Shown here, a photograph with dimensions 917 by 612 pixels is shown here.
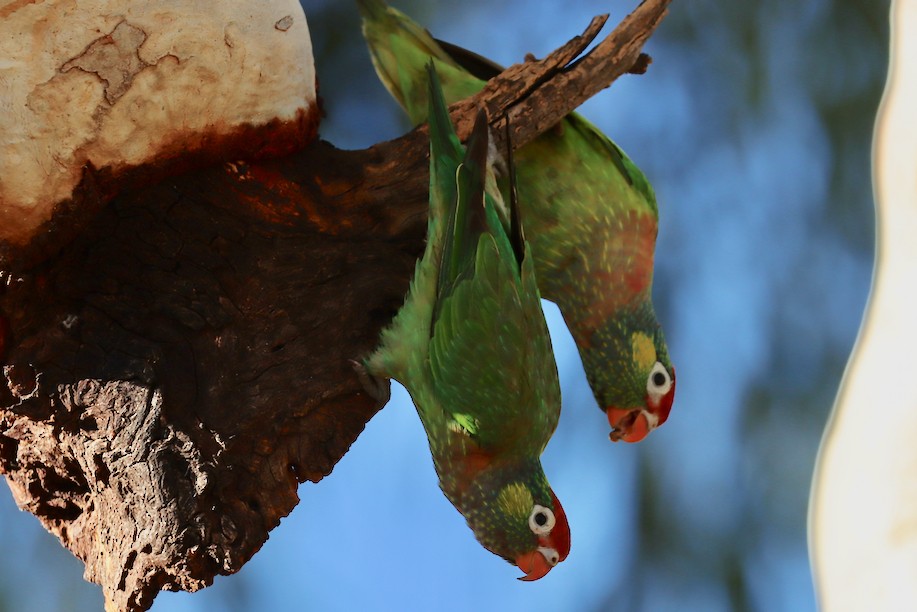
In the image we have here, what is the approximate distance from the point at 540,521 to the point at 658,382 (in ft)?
2.01

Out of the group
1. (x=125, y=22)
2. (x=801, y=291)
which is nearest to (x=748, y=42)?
(x=801, y=291)

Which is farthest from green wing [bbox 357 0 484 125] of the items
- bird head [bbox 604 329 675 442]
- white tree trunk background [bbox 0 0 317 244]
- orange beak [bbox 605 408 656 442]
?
orange beak [bbox 605 408 656 442]

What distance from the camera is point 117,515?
1.87 metres

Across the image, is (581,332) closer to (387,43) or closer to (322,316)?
(322,316)

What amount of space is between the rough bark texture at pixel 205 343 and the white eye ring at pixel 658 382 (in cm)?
78

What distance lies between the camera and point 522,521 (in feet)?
6.82

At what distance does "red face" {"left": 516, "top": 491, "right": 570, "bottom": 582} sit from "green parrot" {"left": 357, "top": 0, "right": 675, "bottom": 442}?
0.50m

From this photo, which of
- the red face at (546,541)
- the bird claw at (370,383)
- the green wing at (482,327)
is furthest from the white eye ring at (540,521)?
the bird claw at (370,383)

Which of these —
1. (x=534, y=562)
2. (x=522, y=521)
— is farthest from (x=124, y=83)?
(x=534, y=562)

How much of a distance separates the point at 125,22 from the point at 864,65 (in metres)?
2.89

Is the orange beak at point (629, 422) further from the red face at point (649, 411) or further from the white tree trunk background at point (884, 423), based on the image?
the white tree trunk background at point (884, 423)

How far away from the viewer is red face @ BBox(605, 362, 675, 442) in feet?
8.08

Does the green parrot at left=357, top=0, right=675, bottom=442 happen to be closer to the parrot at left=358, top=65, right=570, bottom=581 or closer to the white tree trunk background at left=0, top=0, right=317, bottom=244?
the parrot at left=358, top=65, right=570, bottom=581

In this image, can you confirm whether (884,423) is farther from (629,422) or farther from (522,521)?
(522,521)
